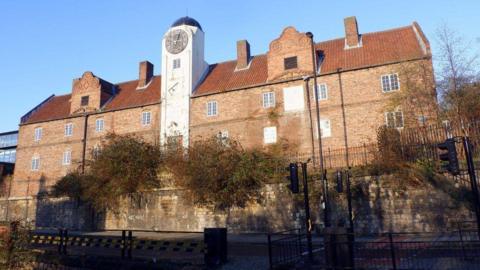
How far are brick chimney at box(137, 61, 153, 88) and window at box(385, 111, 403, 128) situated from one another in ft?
77.9

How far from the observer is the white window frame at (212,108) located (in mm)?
30148

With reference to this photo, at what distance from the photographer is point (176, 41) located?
33312mm

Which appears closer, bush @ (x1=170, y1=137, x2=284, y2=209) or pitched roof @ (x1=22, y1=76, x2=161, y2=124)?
bush @ (x1=170, y1=137, x2=284, y2=209)

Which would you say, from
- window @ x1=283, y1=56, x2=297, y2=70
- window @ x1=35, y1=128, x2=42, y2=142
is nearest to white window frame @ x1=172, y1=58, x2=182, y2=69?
window @ x1=283, y1=56, x2=297, y2=70

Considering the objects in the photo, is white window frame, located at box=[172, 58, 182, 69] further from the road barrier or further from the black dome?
the road barrier

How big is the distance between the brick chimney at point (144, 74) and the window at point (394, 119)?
23.8m

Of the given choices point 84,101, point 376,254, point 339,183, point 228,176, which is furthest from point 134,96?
point 376,254

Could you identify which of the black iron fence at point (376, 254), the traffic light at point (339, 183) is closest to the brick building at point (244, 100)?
the traffic light at point (339, 183)

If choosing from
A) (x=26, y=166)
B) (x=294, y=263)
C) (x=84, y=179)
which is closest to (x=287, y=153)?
(x=84, y=179)

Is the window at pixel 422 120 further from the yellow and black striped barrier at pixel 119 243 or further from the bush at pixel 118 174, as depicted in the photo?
the yellow and black striped barrier at pixel 119 243

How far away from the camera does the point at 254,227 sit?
63.1 ft

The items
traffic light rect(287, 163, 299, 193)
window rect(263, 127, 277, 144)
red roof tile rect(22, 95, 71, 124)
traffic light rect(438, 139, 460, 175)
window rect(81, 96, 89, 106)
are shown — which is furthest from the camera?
red roof tile rect(22, 95, 71, 124)

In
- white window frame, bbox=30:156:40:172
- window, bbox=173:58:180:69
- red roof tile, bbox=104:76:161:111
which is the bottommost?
white window frame, bbox=30:156:40:172

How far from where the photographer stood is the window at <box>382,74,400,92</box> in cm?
2477
